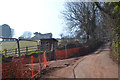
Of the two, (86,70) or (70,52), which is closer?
(86,70)

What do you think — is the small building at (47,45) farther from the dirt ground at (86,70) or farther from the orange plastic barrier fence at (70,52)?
the dirt ground at (86,70)

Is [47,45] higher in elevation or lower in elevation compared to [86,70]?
higher

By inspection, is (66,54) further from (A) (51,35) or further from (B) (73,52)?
(A) (51,35)

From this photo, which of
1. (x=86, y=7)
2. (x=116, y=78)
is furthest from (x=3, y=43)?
(x=86, y=7)

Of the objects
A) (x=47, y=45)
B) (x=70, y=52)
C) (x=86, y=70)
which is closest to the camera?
(x=86, y=70)

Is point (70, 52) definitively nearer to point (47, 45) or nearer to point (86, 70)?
point (47, 45)

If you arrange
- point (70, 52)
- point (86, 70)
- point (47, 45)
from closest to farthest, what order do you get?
point (86, 70) < point (47, 45) < point (70, 52)

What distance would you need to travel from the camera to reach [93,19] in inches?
1141

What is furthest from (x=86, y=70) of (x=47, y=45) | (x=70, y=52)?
(x=70, y=52)

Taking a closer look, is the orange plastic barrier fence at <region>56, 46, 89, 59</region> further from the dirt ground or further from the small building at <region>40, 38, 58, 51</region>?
the dirt ground

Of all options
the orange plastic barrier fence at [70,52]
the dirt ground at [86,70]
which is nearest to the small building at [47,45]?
the orange plastic barrier fence at [70,52]

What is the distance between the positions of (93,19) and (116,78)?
81.8 feet

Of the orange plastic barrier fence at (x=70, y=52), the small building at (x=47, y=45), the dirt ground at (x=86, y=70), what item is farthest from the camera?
the orange plastic barrier fence at (x=70, y=52)

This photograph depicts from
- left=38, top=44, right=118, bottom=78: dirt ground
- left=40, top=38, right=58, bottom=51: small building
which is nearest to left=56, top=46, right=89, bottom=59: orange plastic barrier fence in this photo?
left=40, top=38, right=58, bottom=51: small building
